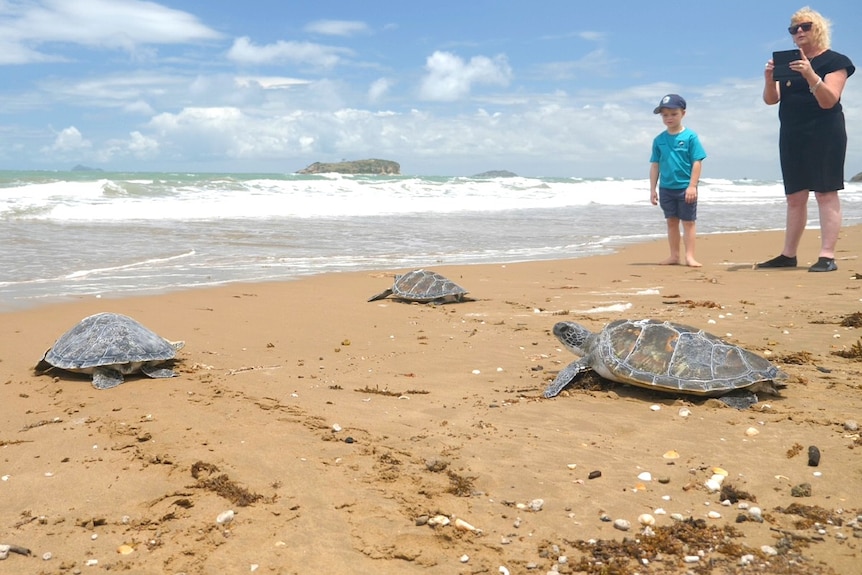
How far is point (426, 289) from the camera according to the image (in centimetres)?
837

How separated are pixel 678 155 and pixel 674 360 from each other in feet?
19.5

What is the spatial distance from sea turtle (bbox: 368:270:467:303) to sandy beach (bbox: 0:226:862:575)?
1.53 m

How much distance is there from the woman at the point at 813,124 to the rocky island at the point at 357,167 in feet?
221

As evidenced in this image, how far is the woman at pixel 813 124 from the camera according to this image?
796cm

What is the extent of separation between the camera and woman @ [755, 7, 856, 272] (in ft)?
26.1

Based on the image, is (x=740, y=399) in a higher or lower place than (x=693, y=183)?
lower

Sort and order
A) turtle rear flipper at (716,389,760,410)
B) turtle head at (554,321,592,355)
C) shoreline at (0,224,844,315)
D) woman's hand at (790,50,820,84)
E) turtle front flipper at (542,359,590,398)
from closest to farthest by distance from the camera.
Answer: turtle rear flipper at (716,389,760,410) < turtle front flipper at (542,359,590,398) < turtle head at (554,321,592,355) < woman's hand at (790,50,820,84) < shoreline at (0,224,844,315)

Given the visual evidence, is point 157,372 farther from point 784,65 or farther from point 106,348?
point 784,65

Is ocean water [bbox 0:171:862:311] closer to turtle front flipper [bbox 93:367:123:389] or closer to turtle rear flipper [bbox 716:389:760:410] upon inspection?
turtle front flipper [bbox 93:367:123:389]

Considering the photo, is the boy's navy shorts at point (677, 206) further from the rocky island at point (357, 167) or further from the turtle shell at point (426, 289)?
the rocky island at point (357, 167)

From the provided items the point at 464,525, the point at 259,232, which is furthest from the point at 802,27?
the point at 259,232

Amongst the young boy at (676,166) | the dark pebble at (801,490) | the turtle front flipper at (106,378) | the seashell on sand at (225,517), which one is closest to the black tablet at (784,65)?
the young boy at (676,166)

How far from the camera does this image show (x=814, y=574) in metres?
2.47

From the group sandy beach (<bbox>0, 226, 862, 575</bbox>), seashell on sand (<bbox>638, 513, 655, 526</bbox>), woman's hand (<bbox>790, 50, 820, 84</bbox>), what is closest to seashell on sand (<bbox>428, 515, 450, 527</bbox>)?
sandy beach (<bbox>0, 226, 862, 575</bbox>)
